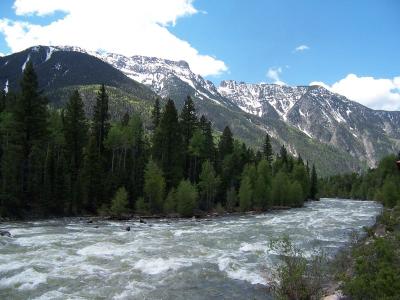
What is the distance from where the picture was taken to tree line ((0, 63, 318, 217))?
53344 mm

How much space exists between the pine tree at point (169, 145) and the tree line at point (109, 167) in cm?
17

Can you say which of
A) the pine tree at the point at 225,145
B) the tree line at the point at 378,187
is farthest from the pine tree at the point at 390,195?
the pine tree at the point at 225,145

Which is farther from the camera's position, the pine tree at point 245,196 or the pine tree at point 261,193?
the pine tree at point 261,193

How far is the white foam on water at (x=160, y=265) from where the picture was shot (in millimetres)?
24781

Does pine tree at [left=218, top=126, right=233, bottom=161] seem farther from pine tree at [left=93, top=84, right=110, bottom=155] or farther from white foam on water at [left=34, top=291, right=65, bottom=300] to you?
white foam on water at [left=34, top=291, right=65, bottom=300]

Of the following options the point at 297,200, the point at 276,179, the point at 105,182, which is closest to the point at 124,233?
the point at 105,182

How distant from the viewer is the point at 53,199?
180 ft

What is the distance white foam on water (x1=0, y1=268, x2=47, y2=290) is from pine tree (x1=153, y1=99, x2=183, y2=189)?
4949 centimetres

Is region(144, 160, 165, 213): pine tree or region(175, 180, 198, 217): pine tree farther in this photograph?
region(175, 180, 198, 217): pine tree

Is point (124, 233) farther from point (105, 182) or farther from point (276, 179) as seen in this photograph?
point (276, 179)

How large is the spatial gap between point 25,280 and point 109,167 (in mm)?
58518

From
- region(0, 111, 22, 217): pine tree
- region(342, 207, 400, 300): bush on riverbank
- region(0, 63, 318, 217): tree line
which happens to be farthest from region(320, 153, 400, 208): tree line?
region(342, 207, 400, 300): bush on riverbank

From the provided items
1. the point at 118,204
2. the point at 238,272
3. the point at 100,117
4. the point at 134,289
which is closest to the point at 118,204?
the point at 118,204

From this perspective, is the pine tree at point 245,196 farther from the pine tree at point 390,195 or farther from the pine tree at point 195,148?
the pine tree at point 390,195
